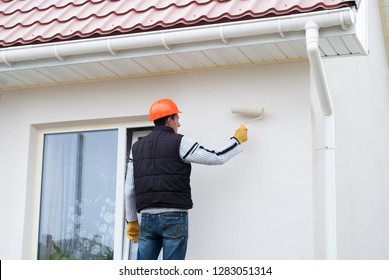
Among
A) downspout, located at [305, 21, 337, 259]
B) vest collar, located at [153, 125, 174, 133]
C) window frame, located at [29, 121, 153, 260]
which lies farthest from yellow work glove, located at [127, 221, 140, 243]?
downspout, located at [305, 21, 337, 259]

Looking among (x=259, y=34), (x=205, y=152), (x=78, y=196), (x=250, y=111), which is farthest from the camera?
(x=78, y=196)

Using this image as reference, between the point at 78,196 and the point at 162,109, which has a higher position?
the point at 162,109

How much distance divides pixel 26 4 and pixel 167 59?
196 cm

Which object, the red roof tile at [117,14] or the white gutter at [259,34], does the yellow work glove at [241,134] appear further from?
the red roof tile at [117,14]

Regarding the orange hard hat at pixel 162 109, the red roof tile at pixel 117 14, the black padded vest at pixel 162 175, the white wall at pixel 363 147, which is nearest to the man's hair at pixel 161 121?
the orange hard hat at pixel 162 109

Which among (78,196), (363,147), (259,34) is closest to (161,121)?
(259,34)

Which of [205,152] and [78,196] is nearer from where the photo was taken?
[205,152]

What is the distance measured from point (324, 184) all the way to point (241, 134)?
0.84m

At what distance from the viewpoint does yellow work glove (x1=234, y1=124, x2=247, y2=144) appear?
6.64m

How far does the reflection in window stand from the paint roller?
1.34m

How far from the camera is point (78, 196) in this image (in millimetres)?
7676

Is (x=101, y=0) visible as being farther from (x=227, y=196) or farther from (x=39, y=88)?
A: (x=227, y=196)

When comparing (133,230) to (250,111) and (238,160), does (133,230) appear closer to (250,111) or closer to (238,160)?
(238,160)

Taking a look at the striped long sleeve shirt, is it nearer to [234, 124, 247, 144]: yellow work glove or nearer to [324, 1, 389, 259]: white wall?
[234, 124, 247, 144]: yellow work glove
